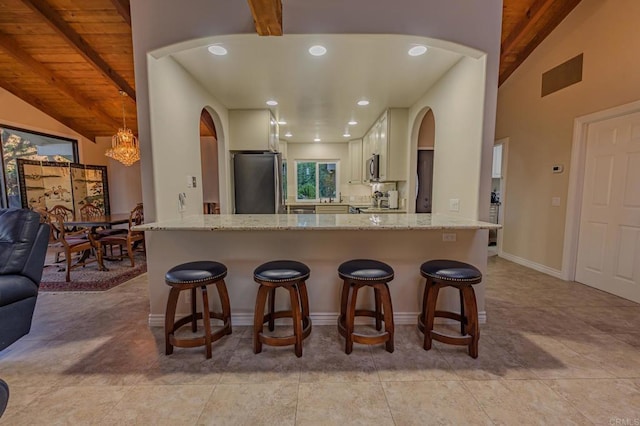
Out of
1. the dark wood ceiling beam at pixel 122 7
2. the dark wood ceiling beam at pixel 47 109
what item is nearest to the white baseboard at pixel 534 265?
the dark wood ceiling beam at pixel 122 7

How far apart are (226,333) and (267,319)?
0.34 m

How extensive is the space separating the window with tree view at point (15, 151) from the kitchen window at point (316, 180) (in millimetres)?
5622

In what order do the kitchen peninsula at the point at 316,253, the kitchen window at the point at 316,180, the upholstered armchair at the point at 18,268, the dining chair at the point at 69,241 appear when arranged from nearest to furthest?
the upholstered armchair at the point at 18,268 → the kitchen peninsula at the point at 316,253 → the dining chair at the point at 69,241 → the kitchen window at the point at 316,180

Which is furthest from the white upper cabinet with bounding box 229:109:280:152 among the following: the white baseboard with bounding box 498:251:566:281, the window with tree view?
the window with tree view

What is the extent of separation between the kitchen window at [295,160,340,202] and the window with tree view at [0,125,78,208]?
221 inches

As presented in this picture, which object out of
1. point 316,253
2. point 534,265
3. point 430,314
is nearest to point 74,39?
point 316,253

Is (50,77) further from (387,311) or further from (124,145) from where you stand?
(387,311)

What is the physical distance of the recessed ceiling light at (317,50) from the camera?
7.68 ft

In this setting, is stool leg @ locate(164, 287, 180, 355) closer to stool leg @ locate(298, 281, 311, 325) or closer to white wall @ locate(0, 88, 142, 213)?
stool leg @ locate(298, 281, 311, 325)

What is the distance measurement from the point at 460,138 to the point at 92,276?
16.7 feet

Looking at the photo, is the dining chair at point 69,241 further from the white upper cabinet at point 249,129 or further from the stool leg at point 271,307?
the stool leg at point 271,307

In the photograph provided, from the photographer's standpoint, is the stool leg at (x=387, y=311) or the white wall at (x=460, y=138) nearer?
the stool leg at (x=387, y=311)

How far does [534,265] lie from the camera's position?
4.17 meters

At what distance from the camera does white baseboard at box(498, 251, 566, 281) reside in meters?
3.78
